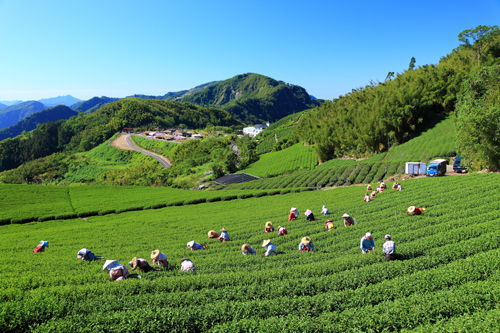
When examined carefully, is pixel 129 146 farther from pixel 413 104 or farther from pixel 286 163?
pixel 413 104

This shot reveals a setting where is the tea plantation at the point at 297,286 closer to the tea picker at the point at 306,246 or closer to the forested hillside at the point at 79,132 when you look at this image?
the tea picker at the point at 306,246

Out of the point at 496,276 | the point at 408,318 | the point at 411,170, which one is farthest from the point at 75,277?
the point at 411,170

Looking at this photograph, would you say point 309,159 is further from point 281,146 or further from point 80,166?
point 80,166

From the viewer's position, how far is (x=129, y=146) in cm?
11806

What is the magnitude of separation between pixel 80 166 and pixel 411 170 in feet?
393

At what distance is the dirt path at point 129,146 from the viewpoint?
99363 mm

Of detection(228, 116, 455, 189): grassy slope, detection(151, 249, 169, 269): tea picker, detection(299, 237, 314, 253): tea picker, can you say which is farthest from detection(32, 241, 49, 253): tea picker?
detection(228, 116, 455, 189): grassy slope

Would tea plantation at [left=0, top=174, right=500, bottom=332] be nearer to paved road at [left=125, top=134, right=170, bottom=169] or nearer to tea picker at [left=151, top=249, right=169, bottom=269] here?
tea picker at [left=151, top=249, right=169, bottom=269]

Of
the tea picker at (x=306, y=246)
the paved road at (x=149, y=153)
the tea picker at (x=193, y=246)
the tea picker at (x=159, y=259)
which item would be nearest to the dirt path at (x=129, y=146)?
the paved road at (x=149, y=153)

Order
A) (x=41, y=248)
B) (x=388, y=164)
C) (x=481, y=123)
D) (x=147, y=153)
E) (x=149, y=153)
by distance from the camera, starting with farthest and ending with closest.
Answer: (x=149, y=153), (x=147, y=153), (x=388, y=164), (x=481, y=123), (x=41, y=248)

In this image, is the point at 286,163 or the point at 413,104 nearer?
the point at 413,104

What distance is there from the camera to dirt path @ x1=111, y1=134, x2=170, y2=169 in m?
99.4

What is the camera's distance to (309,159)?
225ft

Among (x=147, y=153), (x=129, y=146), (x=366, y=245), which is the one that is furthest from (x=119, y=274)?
(x=129, y=146)
